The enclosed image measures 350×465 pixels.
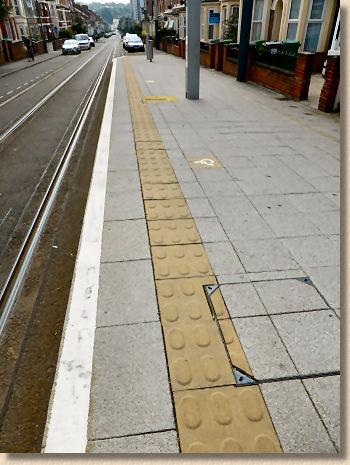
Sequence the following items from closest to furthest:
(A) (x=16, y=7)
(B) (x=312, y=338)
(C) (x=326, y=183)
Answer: (B) (x=312, y=338), (C) (x=326, y=183), (A) (x=16, y=7)

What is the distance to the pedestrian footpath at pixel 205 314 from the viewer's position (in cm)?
199

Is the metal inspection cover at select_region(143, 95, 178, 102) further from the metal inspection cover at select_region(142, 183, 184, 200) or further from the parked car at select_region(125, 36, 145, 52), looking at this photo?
the parked car at select_region(125, 36, 145, 52)

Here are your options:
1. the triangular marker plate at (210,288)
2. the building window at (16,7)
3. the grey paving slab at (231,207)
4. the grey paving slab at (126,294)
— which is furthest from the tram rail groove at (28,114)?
the building window at (16,7)

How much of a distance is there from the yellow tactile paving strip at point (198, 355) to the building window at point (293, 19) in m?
16.5

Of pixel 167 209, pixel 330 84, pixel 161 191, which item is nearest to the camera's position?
pixel 167 209

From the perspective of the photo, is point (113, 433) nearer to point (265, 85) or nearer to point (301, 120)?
point (301, 120)

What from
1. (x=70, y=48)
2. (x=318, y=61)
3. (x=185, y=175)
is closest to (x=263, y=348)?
(x=185, y=175)

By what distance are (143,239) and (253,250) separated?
1274 mm

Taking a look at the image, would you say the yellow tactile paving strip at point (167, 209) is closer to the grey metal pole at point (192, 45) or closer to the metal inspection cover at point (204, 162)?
the metal inspection cover at point (204, 162)

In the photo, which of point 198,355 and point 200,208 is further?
point 200,208

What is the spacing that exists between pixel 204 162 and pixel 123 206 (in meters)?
2.23

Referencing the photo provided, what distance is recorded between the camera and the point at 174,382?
2232 millimetres

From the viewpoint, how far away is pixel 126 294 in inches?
117

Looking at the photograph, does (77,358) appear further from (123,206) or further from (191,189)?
(191,189)
